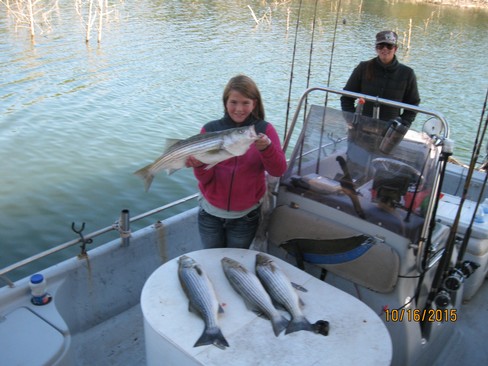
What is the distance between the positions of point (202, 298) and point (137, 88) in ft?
42.3

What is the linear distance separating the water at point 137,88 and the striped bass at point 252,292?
14.7ft

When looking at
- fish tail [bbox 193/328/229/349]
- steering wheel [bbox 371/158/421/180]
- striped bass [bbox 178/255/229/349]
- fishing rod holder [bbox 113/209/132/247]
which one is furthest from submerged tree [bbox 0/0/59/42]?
fish tail [bbox 193/328/229/349]

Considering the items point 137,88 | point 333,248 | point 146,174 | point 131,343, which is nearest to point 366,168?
point 333,248

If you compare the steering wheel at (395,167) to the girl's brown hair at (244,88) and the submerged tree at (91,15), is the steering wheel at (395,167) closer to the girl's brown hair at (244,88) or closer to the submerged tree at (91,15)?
the girl's brown hair at (244,88)

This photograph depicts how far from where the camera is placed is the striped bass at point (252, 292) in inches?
101

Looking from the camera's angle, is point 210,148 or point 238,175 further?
point 238,175

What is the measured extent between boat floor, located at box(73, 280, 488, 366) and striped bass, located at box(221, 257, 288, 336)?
4.55 feet

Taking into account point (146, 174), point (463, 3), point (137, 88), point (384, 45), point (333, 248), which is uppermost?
point (463, 3)

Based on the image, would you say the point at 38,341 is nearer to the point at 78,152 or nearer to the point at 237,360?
the point at 237,360

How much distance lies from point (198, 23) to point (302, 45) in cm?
610

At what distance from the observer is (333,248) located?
3.14 metres

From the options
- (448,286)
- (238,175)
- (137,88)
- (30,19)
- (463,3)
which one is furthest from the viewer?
(463,3)

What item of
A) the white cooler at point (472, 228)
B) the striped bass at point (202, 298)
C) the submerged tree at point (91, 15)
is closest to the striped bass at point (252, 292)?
the striped bass at point (202, 298)

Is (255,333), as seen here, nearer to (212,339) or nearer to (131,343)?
(212,339)
